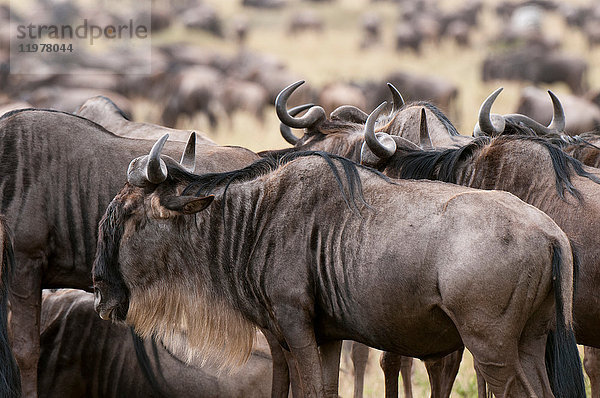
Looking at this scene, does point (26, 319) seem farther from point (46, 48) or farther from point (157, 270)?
point (46, 48)

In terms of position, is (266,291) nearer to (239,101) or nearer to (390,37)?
(239,101)

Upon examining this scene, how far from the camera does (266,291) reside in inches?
156

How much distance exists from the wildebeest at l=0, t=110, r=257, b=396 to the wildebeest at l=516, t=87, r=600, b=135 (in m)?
9.84

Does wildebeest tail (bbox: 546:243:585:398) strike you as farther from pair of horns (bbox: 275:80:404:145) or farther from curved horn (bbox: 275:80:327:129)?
curved horn (bbox: 275:80:327:129)

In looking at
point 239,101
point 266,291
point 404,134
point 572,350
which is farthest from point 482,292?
point 239,101

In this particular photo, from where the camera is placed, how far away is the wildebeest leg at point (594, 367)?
522 cm

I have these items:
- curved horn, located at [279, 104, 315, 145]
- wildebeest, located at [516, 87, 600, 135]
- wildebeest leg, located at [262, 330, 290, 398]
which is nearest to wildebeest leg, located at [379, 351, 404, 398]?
wildebeest leg, located at [262, 330, 290, 398]

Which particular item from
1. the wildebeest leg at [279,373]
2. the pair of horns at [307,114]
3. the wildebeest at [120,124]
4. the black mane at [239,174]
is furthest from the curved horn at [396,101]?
the wildebeest leg at [279,373]

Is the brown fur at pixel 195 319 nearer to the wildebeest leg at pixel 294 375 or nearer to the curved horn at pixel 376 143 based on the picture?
the wildebeest leg at pixel 294 375

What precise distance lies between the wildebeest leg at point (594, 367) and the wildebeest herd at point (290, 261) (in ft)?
0.11

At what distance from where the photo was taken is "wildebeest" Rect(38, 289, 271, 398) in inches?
192

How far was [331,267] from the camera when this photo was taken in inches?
151

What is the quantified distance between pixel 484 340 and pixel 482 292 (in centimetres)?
20

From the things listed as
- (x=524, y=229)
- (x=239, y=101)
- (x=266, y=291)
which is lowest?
(x=239, y=101)
